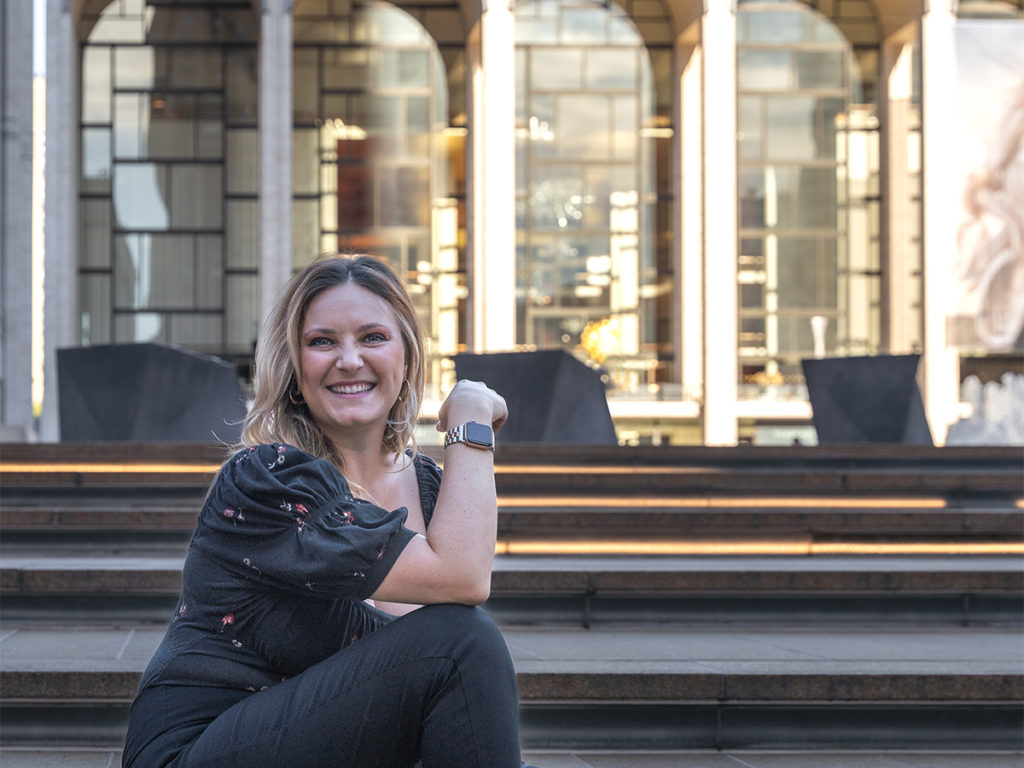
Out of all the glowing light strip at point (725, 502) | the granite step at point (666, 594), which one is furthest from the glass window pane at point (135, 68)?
the granite step at point (666, 594)

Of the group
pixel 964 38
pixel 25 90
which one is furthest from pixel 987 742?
pixel 964 38

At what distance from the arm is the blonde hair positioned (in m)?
0.25

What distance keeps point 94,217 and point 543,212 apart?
437 inches

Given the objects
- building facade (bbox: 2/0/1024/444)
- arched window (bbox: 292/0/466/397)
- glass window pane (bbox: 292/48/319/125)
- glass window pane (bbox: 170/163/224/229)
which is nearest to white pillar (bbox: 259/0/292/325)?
building facade (bbox: 2/0/1024/444)

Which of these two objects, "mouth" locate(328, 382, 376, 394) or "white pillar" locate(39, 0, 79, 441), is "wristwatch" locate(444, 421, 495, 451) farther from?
"white pillar" locate(39, 0, 79, 441)

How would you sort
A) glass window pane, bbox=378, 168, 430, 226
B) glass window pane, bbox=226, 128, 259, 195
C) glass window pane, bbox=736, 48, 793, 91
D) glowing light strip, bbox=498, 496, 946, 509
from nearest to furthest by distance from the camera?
glowing light strip, bbox=498, 496, 946, 509
glass window pane, bbox=378, 168, 430, 226
glass window pane, bbox=226, 128, 259, 195
glass window pane, bbox=736, 48, 793, 91

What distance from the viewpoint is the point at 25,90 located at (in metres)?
22.3

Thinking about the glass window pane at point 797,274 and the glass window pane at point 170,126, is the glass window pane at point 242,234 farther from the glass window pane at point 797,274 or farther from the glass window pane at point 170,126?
the glass window pane at point 797,274

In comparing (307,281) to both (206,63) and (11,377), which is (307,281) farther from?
(206,63)

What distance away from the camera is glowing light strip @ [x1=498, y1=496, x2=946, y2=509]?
7.25 metres

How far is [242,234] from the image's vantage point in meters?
32.0

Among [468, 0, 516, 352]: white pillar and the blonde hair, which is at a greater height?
[468, 0, 516, 352]: white pillar

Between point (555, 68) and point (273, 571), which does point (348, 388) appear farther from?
point (555, 68)

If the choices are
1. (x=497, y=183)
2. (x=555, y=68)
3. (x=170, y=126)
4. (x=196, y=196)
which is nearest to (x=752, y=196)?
(x=555, y=68)
